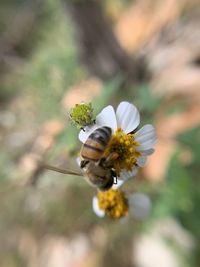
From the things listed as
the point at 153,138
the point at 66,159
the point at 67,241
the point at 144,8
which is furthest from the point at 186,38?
the point at 153,138

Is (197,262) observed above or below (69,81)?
below

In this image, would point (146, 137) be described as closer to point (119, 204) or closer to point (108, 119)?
point (108, 119)

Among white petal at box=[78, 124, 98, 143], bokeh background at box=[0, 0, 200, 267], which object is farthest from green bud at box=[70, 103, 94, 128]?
bokeh background at box=[0, 0, 200, 267]

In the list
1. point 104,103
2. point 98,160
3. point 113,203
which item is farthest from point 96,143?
point 104,103

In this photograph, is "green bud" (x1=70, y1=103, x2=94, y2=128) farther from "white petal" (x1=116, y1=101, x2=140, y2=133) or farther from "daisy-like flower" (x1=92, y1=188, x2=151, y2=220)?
"daisy-like flower" (x1=92, y1=188, x2=151, y2=220)

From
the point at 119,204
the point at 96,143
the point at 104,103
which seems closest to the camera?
the point at 96,143

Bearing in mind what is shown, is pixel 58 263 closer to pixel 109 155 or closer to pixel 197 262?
pixel 197 262

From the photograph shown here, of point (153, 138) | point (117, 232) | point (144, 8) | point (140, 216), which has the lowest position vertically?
point (117, 232)
